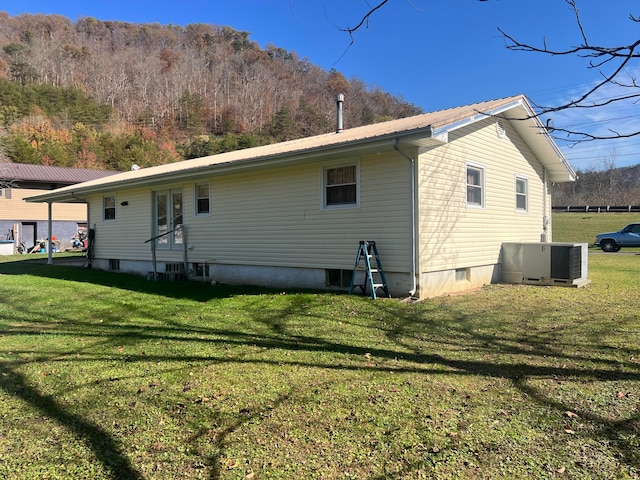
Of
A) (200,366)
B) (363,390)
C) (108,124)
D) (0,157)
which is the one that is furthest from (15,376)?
(108,124)

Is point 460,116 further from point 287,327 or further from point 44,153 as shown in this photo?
point 44,153

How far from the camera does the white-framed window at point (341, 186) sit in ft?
28.5

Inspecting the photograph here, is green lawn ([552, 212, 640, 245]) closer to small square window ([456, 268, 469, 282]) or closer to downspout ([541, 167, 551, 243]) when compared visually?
downspout ([541, 167, 551, 243])

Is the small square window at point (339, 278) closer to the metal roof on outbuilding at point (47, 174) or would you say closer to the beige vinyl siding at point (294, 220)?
the beige vinyl siding at point (294, 220)

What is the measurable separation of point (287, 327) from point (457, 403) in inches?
119

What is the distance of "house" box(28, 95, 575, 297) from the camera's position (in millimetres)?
8031

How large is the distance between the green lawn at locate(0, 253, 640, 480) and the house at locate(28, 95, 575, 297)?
6.04 feet

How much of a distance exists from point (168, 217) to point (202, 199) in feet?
5.15

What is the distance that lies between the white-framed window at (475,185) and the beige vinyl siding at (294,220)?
241 cm

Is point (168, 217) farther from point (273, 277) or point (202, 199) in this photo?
point (273, 277)

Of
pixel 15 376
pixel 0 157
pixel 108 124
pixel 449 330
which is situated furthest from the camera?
pixel 108 124

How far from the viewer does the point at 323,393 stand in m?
3.66

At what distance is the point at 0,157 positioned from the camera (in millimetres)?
21328

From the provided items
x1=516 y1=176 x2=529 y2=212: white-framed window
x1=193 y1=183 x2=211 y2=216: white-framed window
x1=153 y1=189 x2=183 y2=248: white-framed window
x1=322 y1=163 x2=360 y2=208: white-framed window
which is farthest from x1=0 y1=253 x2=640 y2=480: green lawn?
x1=153 y1=189 x2=183 y2=248: white-framed window
